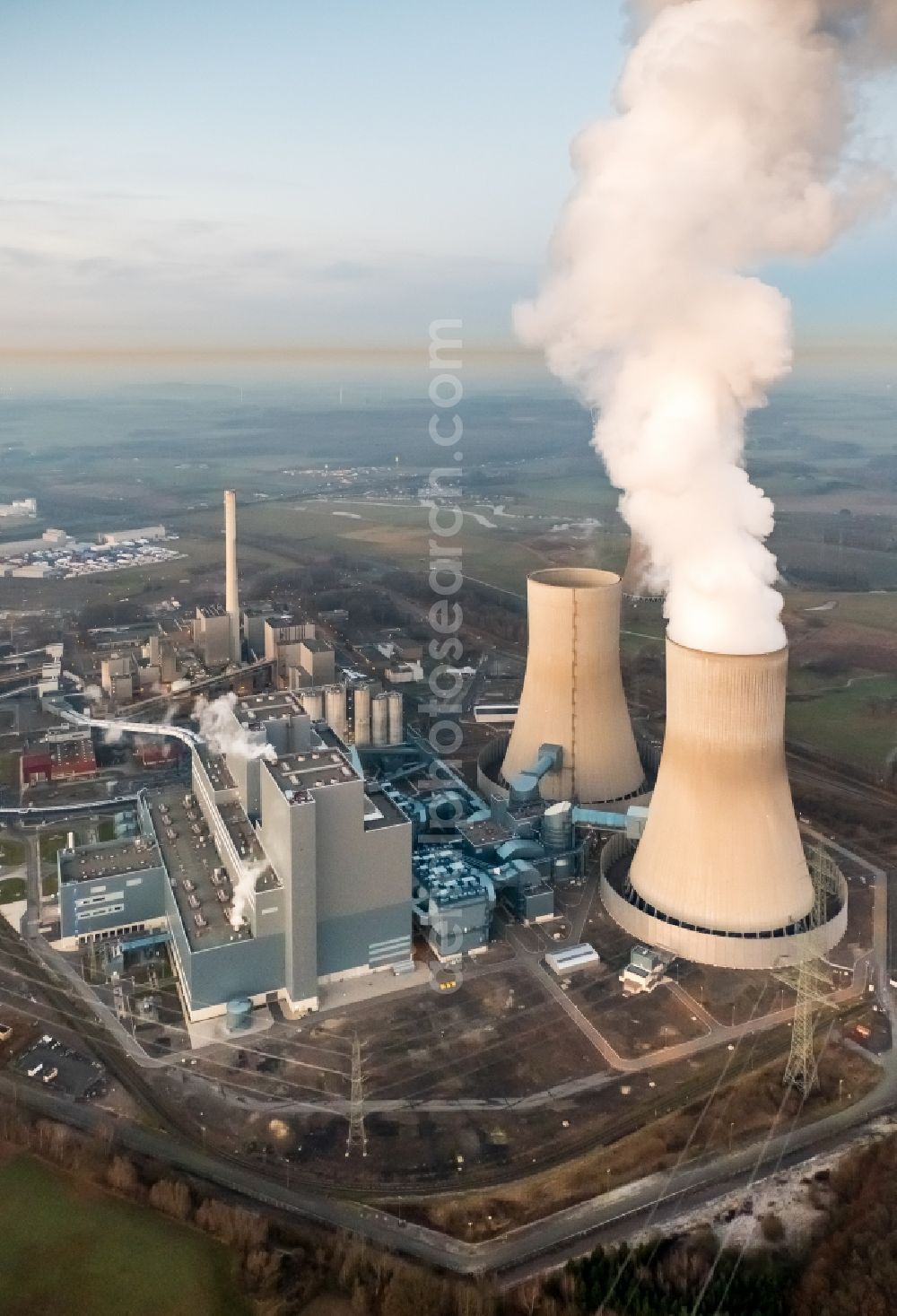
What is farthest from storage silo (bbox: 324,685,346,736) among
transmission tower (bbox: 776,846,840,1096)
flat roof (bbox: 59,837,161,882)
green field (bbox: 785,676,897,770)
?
green field (bbox: 785,676,897,770)

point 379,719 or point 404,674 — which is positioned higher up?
point 379,719

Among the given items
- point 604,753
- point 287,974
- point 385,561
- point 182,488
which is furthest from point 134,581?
point 287,974

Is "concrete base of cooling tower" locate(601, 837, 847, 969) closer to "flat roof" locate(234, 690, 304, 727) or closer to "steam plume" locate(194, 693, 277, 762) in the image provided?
"steam plume" locate(194, 693, 277, 762)

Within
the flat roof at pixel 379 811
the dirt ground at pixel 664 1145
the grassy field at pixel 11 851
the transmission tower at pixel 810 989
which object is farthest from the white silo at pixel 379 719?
the dirt ground at pixel 664 1145

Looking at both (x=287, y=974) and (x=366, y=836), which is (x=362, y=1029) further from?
(x=366, y=836)

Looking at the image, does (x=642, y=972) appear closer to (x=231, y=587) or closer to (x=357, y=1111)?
(x=357, y=1111)

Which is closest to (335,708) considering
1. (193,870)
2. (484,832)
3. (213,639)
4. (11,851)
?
(484,832)
